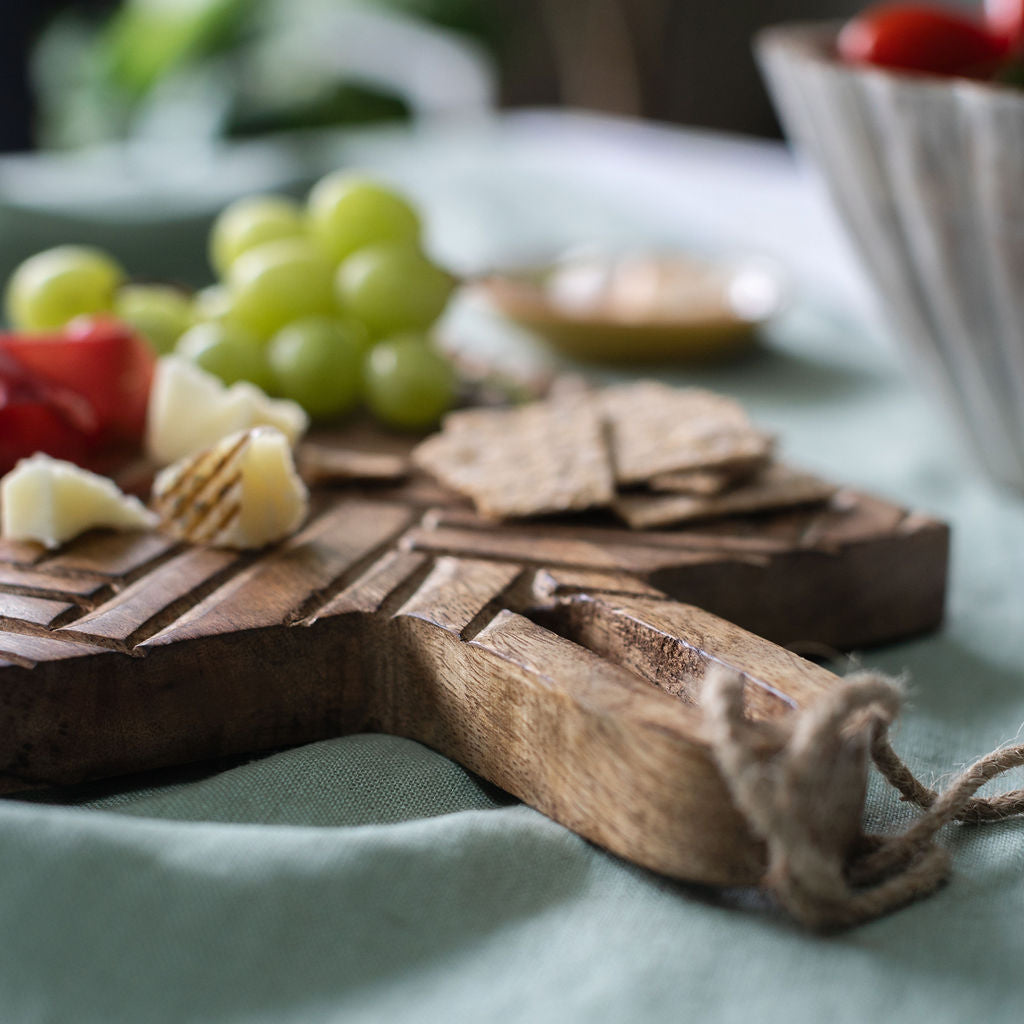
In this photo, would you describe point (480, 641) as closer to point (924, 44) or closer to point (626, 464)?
point (626, 464)

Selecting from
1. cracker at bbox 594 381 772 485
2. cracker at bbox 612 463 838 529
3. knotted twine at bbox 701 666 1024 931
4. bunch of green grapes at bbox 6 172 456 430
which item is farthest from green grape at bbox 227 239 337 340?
knotted twine at bbox 701 666 1024 931

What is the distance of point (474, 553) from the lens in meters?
0.75

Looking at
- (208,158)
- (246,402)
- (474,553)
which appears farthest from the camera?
(208,158)

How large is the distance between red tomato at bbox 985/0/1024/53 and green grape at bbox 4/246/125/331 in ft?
2.78

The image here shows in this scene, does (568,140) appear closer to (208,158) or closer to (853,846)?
(208,158)

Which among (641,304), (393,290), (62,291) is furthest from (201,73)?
(393,290)

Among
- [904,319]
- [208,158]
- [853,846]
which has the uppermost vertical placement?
[208,158]

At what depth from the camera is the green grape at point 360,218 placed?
115cm

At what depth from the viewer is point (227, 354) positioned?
3.35 ft

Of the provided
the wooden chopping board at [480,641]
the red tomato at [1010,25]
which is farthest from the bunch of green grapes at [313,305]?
the red tomato at [1010,25]

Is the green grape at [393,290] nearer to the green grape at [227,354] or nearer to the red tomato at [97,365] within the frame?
the green grape at [227,354]

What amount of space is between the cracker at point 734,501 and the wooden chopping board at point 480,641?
0.05 feet

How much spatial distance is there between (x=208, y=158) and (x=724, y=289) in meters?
1.15

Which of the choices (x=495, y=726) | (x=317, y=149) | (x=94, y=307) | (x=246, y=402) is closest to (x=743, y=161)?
(x=317, y=149)
